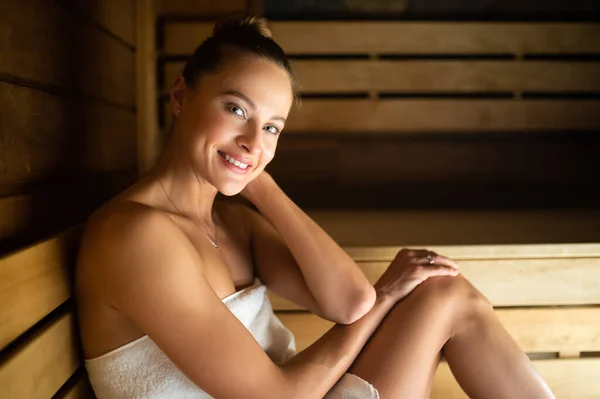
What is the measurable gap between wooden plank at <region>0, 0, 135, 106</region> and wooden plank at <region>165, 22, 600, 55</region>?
0.44 m

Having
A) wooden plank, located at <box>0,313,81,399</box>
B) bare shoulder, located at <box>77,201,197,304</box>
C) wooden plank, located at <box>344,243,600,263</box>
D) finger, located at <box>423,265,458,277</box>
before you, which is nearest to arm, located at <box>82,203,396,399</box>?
bare shoulder, located at <box>77,201,197,304</box>

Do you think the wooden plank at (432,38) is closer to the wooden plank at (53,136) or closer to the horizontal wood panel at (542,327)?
the wooden plank at (53,136)

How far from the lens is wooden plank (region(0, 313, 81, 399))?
791 mm

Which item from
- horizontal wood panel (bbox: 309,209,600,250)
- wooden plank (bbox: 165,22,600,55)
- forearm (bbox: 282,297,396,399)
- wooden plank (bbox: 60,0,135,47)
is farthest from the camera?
wooden plank (bbox: 165,22,600,55)

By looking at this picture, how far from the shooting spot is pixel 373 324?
48.9 inches

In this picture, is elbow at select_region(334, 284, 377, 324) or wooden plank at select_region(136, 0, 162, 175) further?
wooden plank at select_region(136, 0, 162, 175)

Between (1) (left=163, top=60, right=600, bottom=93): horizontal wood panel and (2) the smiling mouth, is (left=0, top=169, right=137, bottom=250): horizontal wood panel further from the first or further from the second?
(1) (left=163, top=60, right=600, bottom=93): horizontal wood panel

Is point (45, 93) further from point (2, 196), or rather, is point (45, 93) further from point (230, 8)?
point (230, 8)

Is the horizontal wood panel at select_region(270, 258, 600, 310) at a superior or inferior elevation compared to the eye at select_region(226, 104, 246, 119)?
inferior

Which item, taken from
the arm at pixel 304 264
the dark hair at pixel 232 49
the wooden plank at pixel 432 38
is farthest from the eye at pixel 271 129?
the wooden plank at pixel 432 38

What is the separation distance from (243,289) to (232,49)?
475mm

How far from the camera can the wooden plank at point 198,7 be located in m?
1.95

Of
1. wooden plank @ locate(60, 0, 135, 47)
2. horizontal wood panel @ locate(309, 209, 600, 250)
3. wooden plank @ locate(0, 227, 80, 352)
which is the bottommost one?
horizontal wood panel @ locate(309, 209, 600, 250)

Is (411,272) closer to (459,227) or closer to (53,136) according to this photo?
(459,227)
